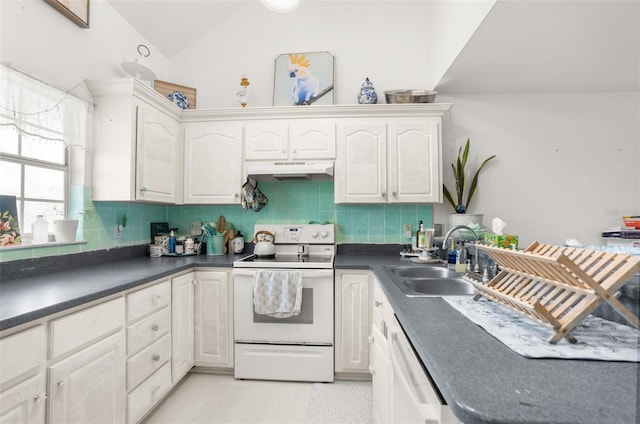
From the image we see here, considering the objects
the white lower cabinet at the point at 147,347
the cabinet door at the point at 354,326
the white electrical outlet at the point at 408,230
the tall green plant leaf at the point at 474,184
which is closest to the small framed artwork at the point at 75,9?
the white lower cabinet at the point at 147,347

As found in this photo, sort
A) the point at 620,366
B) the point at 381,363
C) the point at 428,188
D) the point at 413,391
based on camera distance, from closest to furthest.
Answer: the point at 620,366, the point at 413,391, the point at 381,363, the point at 428,188

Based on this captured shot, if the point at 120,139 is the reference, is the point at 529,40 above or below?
above

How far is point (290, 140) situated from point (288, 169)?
29cm

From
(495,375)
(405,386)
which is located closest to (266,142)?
(405,386)

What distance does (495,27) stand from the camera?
5.69ft

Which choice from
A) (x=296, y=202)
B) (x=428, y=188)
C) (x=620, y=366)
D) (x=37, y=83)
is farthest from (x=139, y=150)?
(x=620, y=366)

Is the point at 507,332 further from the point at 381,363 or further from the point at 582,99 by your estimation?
the point at 582,99

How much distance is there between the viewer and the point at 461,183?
2.61 m

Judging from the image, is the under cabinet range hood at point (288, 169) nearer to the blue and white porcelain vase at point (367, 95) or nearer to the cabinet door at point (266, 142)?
the cabinet door at point (266, 142)

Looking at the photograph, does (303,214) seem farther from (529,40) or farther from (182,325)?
(529,40)

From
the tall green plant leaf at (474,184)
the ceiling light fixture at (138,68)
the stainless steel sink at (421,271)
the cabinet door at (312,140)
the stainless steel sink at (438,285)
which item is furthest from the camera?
the tall green plant leaf at (474,184)

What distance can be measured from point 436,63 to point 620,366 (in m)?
2.59

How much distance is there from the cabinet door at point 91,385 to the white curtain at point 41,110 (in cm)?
127

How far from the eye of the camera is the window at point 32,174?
1.63m
